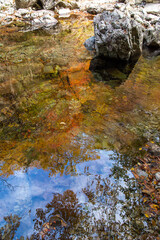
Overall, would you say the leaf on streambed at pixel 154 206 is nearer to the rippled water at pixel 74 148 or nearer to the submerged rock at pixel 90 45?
the rippled water at pixel 74 148

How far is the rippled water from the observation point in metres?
2.37

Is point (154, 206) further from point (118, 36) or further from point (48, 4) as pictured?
point (48, 4)

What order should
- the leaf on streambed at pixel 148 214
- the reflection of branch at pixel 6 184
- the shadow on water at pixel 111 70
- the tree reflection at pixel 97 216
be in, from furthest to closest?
the shadow on water at pixel 111 70 < the reflection of branch at pixel 6 184 < the leaf on streambed at pixel 148 214 < the tree reflection at pixel 97 216

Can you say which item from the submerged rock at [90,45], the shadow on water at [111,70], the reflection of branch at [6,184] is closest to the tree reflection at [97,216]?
the reflection of branch at [6,184]

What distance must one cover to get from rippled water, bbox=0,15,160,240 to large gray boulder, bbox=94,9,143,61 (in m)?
0.96

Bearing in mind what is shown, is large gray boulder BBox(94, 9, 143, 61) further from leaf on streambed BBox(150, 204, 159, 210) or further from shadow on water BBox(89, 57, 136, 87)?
leaf on streambed BBox(150, 204, 159, 210)

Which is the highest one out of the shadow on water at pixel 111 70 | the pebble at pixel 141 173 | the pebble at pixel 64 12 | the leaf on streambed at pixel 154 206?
the pebble at pixel 64 12

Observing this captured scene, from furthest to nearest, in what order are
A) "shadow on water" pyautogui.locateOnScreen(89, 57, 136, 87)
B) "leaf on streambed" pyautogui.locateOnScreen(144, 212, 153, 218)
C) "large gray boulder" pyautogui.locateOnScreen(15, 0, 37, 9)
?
"large gray boulder" pyautogui.locateOnScreen(15, 0, 37, 9) → "shadow on water" pyautogui.locateOnScreen(89, 57, 136, 87) → "leaf on streambed" pyautogui.locateOnScreen(144, 212, 153, 218)

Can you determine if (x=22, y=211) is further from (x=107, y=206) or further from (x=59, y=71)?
(x=59, y=71)

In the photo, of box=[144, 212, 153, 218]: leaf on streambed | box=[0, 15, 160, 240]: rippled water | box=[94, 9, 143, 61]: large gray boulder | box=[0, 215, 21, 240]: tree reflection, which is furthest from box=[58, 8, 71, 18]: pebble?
box=[144, 212, 153, 218]: leaf on streambed

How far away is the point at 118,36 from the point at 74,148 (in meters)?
5.95

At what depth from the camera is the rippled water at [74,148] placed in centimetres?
237

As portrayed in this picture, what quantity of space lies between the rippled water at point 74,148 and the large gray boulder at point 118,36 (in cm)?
96

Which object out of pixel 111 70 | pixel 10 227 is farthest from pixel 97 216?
pixel 111 70
